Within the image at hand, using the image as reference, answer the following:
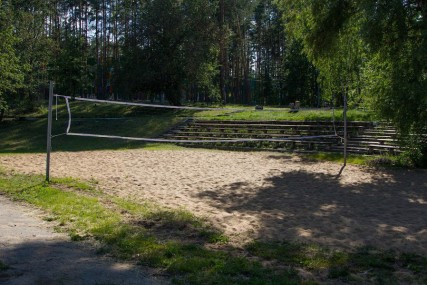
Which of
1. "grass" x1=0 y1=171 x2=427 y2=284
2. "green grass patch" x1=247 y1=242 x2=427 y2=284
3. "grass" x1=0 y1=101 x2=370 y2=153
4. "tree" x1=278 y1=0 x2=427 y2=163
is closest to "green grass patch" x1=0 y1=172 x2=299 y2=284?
"grass" x1=0 y1=171 x2=427 y2=284

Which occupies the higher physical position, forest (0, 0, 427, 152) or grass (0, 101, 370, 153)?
forest (0, 0, 427, 152)

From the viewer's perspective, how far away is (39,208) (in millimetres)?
7309

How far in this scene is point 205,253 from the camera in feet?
16.1

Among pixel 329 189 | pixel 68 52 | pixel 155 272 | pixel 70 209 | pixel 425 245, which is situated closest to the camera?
pixel 155 272

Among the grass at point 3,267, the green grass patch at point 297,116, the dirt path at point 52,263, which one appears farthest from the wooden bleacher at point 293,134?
the grass at point 3,267

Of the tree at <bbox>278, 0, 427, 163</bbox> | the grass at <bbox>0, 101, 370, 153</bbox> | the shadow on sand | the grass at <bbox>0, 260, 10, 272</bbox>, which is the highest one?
the tree at <bbox>278, 0, 427, 163</bbox>

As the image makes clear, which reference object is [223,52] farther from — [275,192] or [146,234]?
[146,234]

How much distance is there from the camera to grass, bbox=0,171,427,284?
4270 mm

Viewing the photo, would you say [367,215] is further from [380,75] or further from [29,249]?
[380,75]

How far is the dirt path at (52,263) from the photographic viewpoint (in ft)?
13.2

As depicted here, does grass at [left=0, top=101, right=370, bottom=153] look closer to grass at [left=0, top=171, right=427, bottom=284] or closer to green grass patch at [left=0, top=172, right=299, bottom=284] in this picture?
green grass patch at [left=0, top=172, right=299, bottom=284]

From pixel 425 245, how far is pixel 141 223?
12.5 ft

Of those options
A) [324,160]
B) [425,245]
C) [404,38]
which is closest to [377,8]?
[404,38]

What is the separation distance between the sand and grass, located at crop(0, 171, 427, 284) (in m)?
0.42
